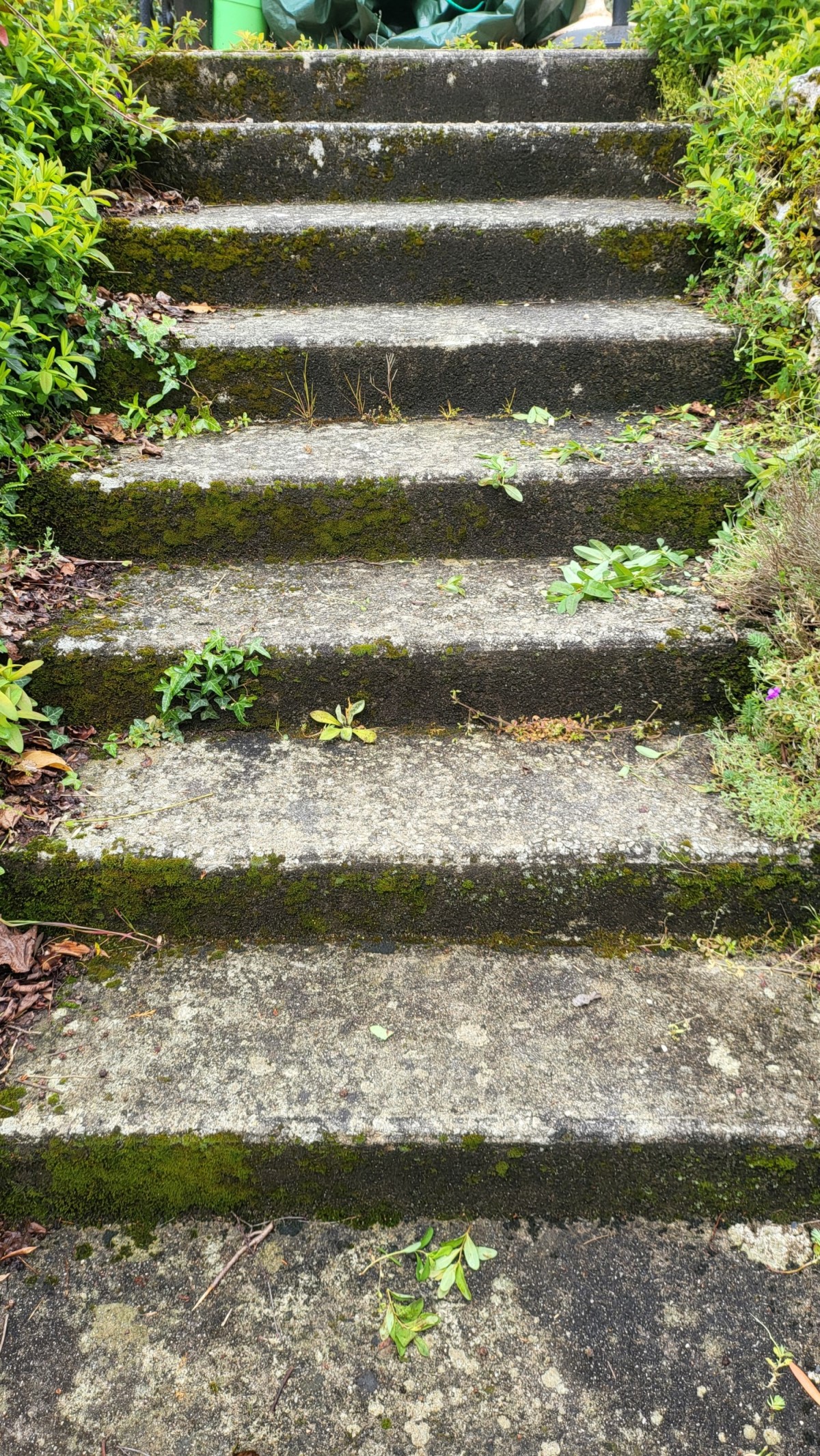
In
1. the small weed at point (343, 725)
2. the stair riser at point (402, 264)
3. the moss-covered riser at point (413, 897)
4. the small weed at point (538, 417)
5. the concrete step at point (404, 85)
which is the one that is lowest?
the moss-covered riser at point (413, 897)

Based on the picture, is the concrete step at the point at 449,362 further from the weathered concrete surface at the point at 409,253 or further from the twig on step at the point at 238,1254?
the twig on step at the point at 238,1254

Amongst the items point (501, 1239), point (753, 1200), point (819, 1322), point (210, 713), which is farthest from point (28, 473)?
point (819, 1322)

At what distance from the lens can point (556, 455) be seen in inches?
90.4

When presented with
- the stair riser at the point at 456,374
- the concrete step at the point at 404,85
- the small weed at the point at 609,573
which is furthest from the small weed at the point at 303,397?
the concrete step at the point at 404,85

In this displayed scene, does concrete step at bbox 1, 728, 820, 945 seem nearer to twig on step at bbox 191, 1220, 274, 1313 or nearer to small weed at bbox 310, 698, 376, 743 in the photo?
small weed at bbox 310, 698, 376, 743

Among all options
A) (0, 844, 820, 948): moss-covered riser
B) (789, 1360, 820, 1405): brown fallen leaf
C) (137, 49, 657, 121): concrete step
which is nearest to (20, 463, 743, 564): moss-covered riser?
(0, 844, 820, 948): moss-covered riser

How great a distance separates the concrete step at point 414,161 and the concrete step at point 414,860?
2546 millimetres

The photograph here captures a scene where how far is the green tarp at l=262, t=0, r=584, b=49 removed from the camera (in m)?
4.71

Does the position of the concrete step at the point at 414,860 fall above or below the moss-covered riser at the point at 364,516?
below

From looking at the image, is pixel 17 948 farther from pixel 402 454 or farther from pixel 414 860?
pixel 402 454

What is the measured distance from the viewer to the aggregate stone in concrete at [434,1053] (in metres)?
1.45

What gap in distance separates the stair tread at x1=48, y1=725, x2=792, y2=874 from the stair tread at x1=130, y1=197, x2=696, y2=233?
73.8 inches

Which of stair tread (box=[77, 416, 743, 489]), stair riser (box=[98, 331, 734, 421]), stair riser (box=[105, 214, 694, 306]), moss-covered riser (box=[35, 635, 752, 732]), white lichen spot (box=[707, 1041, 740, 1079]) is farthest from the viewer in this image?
stair riser (box=[105, 214, 694, 306])

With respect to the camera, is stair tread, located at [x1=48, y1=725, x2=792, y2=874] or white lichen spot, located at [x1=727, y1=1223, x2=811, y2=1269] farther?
stair tread, located at [x1=48, y1=725, x2=792, y2=874]
